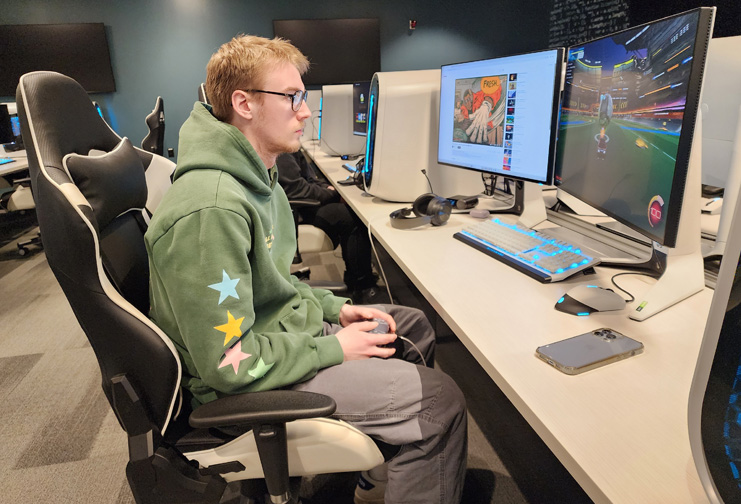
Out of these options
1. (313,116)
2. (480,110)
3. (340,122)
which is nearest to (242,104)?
(480,110)

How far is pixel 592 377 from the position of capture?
726mm

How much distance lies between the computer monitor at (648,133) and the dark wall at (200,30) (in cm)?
586

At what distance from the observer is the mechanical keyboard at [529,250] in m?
1.08

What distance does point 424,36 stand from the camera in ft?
21.8

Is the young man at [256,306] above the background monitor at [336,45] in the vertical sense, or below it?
below

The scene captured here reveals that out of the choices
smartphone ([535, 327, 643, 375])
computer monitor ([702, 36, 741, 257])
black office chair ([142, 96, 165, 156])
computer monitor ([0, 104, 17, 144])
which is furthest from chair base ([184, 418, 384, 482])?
computer monitor ([0, 104, 17, 144])

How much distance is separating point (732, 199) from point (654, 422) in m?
0.77

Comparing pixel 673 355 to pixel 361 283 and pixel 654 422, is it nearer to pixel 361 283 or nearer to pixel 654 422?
pixel 654 422

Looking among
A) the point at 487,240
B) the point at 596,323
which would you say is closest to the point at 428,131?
the point at 487,240

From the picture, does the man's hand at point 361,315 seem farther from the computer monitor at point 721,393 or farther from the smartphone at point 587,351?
the computer monitor at point 721,393

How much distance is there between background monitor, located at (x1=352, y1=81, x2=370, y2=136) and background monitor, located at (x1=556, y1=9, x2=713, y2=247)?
2.08 metres

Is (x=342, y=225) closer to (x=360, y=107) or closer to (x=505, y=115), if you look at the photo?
(x=360, y=107)

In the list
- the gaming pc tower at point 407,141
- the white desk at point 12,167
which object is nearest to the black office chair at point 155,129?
the white desk at point 12,167

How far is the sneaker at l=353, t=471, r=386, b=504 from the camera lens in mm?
1268
